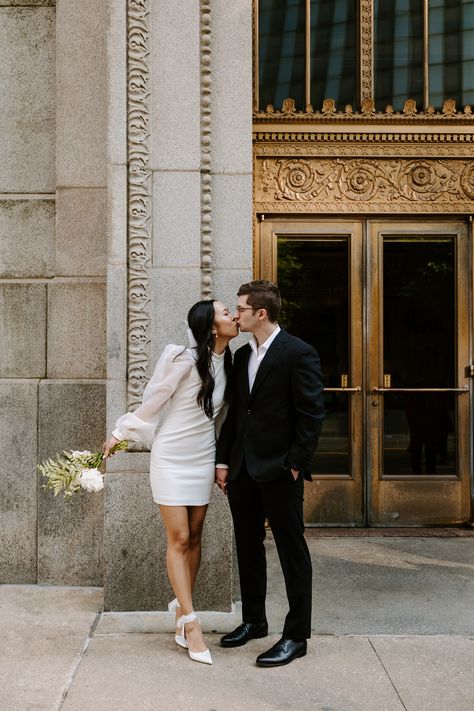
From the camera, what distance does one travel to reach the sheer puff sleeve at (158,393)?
4.52 meters

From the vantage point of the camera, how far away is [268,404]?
4551 millimetres

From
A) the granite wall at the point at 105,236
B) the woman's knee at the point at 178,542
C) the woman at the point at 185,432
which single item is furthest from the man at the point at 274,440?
the granite wall at the point at 105,236

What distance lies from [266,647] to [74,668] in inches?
48.3

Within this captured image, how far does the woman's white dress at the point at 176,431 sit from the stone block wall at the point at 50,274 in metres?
1.54

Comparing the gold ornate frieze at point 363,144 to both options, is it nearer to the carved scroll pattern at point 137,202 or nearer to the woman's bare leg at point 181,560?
the carved scroll pattern at point 137,202

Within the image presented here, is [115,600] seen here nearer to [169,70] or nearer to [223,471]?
[223,471]

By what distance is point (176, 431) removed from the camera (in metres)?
4.60

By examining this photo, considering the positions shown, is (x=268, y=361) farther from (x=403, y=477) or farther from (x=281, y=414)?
(x=403, y=477)

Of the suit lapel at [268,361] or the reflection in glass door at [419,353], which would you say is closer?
the suit lapel at [268,361]

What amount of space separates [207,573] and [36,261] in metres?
2.96

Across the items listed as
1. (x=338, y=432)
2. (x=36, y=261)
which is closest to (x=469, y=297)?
(x=338, y=432)

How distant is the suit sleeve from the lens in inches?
174

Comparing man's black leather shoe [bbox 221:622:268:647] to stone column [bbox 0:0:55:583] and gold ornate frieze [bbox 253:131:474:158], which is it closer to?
stone column [bbox 0:0:55:583]

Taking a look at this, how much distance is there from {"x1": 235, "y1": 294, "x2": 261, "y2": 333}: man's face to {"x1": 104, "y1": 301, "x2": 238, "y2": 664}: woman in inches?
2.5
